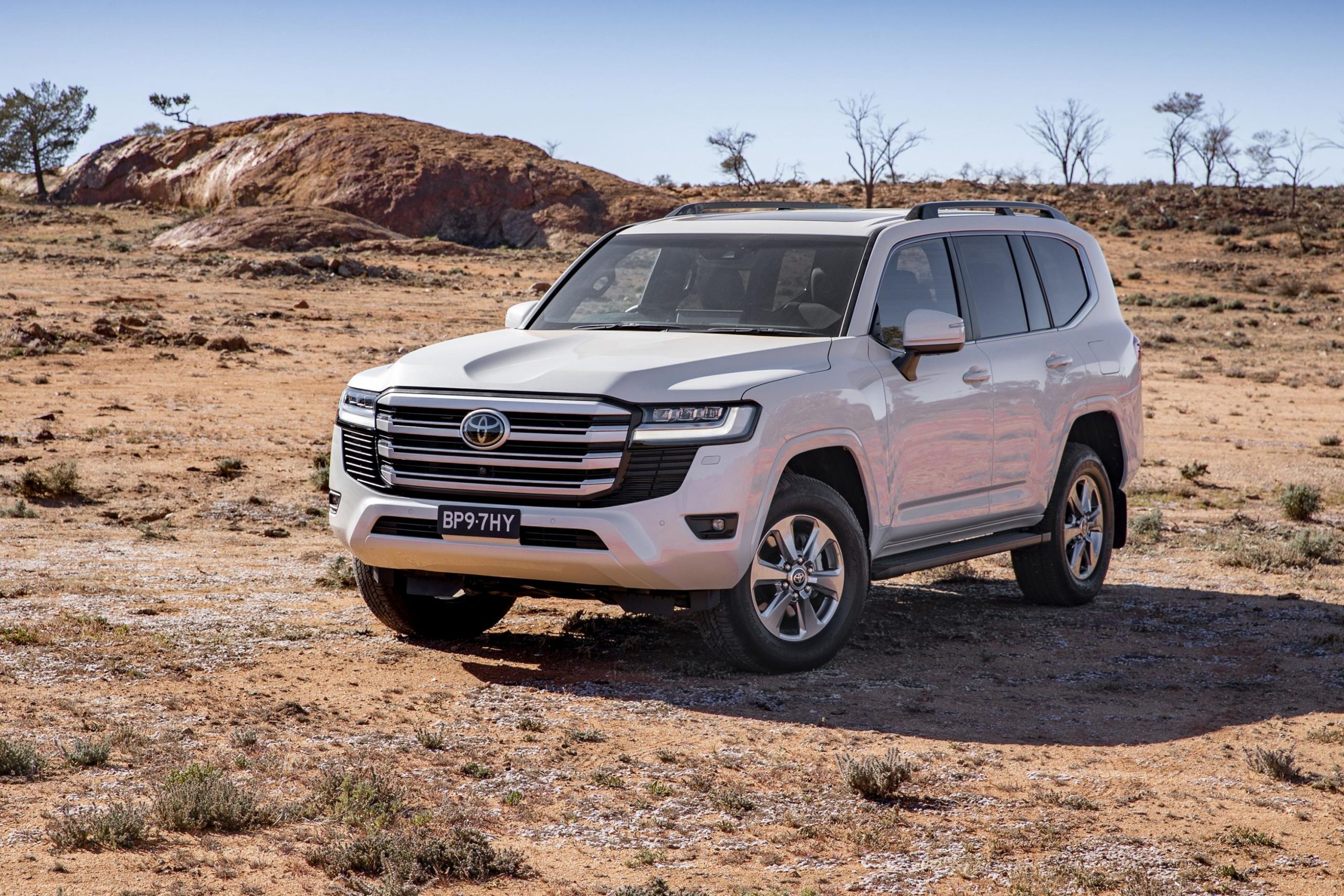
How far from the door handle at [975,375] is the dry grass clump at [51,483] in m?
7.67

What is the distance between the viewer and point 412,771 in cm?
502

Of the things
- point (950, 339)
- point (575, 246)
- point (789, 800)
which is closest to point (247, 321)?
point (950, 339)

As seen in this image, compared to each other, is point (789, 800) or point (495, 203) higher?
point (495, 203)

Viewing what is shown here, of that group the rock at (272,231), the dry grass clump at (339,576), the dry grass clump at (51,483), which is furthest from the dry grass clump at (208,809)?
the rock at (272,231)

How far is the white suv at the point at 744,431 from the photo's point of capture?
19.3ft

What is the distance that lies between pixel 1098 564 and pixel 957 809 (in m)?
4.33

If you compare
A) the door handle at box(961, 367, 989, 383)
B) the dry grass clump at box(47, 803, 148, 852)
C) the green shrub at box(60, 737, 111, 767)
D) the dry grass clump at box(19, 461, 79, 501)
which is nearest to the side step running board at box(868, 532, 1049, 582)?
the door handle at box(961, 367, 989, 383)

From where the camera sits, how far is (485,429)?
596 cm

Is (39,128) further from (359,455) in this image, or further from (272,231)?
(359,455)

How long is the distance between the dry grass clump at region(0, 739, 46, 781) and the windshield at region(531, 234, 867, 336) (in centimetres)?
336

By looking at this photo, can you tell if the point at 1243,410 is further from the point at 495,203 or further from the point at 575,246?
the point at 495,203

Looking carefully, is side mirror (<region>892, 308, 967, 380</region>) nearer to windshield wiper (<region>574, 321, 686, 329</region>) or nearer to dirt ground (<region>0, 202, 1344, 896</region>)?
windshield wiper (<region>574, 321, 686, 329</region>)

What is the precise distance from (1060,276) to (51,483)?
8.03 meters

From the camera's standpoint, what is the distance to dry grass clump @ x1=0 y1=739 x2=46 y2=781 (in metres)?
4.76
